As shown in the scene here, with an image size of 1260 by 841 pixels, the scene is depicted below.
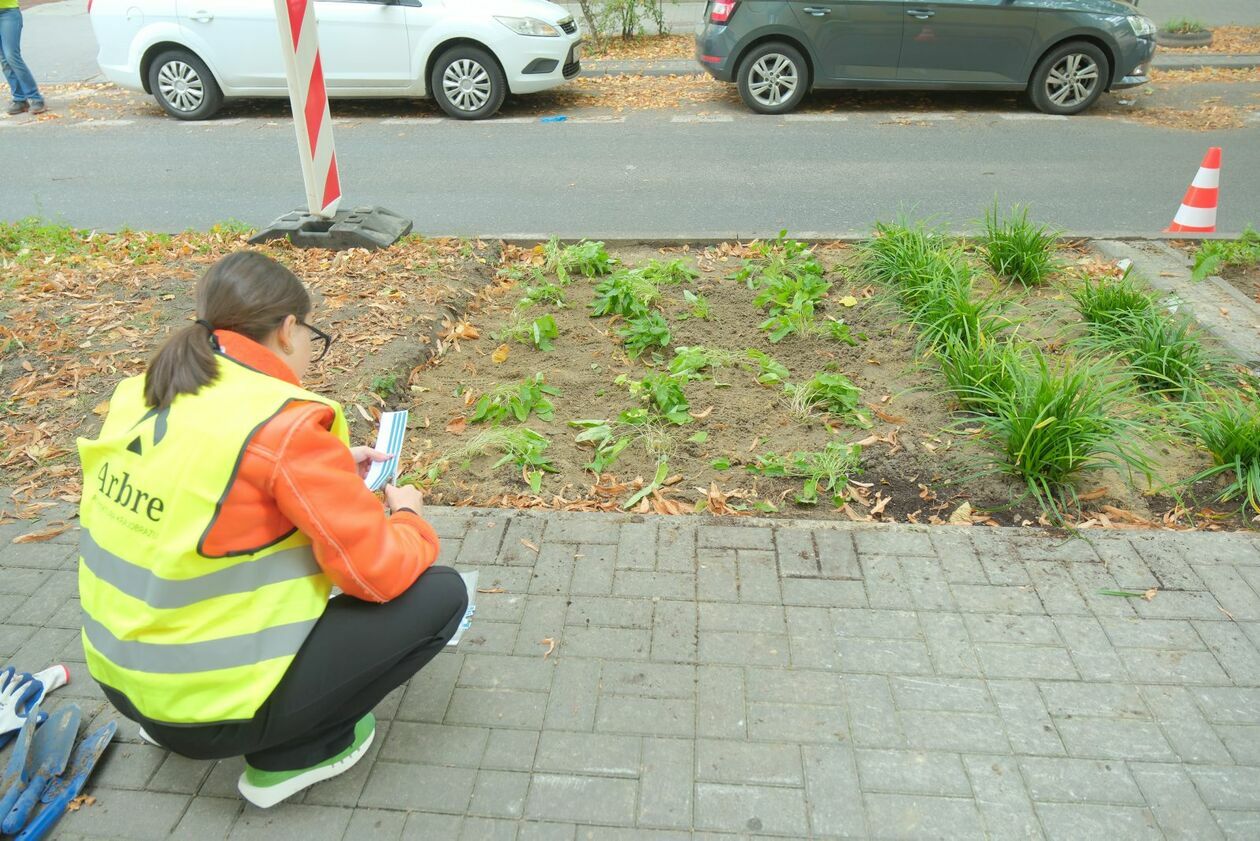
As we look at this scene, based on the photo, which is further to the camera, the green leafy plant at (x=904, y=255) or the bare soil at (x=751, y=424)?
the green leafy plant at (x=904, y=255)

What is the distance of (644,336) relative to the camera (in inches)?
202

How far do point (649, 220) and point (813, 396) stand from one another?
10.1 ft

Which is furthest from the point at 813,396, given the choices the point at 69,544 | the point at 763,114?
the point at 763,114

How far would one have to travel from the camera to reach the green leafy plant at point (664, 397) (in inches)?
175

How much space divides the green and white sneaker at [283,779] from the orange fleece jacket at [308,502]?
56 centimetres

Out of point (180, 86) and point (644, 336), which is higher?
point (180, 86)

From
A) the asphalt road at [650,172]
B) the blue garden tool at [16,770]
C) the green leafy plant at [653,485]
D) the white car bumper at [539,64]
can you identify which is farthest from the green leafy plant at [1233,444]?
the white car bumper at [539,64]

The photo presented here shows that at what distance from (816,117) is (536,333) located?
6612 millimetres

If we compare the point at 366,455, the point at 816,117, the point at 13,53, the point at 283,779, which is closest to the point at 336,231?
the point at 366,455

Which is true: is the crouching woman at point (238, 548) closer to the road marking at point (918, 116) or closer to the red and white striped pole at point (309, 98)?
the red and white striped pole at point (309, 98)

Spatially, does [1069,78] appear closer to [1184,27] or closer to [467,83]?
[1184,27]

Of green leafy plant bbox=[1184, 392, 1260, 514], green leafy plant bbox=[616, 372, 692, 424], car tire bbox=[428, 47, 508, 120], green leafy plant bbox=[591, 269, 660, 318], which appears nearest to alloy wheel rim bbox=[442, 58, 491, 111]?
car tire bbox=[428, 47, 508, 120]

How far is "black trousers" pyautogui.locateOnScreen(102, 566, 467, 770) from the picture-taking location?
2350mm

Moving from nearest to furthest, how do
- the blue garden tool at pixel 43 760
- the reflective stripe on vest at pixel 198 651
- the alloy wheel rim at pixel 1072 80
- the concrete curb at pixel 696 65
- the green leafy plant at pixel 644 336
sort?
the reflective stripe on vest at pixel 198 651, the blue garden tool at pixel 43 760, the green leafy plant at pixel 644 336, the alloy wheel rim at pixel 1072 80, the concrete curb at pixel 696 65
